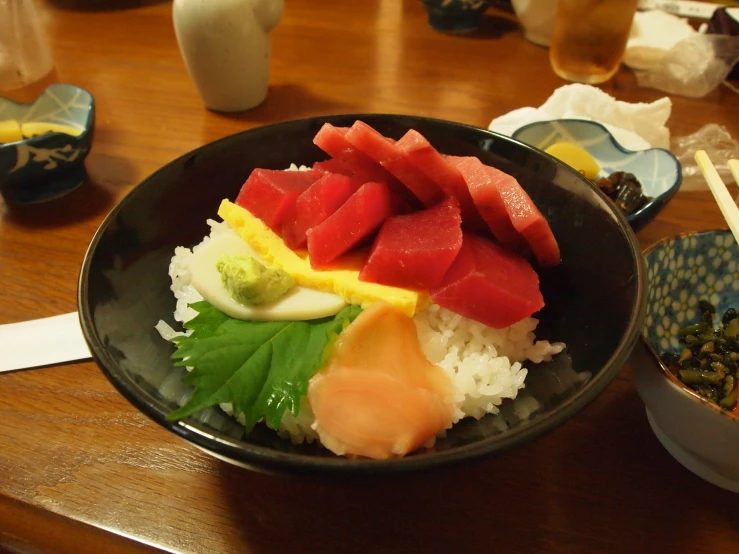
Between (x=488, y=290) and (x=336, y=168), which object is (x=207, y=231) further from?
(x=488, y=290)

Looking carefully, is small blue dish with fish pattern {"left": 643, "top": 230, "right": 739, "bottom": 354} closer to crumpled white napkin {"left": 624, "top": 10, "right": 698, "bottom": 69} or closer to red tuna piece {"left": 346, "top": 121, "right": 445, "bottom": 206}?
red tuna piece {"left": 346, "top": 121, "right": 445, "bottom": 206}

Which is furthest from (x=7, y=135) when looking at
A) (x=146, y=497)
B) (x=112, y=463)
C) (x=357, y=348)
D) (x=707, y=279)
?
(x=707, y=279)

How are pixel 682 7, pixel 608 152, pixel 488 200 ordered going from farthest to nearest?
pixel 682 7, pixel 608 152, pixel 488 200

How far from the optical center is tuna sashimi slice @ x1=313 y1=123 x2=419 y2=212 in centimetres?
134

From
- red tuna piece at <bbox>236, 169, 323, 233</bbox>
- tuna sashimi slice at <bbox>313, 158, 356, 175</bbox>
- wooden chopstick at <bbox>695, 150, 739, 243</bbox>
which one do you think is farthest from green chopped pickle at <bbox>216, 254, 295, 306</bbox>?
wooden chopstick at <bbox>695, 150, 739, 243</bbox>

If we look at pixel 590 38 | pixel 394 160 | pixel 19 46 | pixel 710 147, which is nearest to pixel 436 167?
pixel 394 160

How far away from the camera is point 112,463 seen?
3.83ft

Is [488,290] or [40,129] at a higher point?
[488,290]

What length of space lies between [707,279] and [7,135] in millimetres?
2276

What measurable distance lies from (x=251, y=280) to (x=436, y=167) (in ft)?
1.57

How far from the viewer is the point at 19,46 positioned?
247 centimetres

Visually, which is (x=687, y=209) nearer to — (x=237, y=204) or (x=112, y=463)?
(x=237, y=204)

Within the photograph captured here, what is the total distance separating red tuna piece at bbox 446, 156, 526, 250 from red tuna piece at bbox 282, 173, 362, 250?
257 mm

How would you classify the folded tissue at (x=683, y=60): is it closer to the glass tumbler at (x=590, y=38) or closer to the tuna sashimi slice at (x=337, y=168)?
the glass tumbler at (x=590, y=38)
